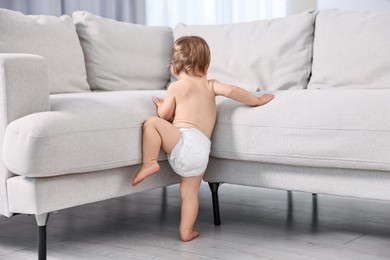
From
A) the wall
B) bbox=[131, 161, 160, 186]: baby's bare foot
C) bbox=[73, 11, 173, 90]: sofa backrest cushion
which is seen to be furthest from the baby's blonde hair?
the wall

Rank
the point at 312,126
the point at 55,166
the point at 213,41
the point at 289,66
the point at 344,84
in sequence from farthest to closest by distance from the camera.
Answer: the point at 213,41 < the point at 289,66 < the point at 344,84 < the point at 312,126 < the point at 55,166

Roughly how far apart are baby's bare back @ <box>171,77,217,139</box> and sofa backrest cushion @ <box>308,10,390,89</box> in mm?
659

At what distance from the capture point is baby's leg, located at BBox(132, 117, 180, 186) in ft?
6.29

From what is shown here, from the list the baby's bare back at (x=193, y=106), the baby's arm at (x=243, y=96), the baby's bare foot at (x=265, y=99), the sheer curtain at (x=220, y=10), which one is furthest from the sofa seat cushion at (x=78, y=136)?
the sheer curtain at (x=220, y=10)

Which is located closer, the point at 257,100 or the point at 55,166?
the point at 55,166

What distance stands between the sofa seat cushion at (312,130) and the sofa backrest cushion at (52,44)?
721mm

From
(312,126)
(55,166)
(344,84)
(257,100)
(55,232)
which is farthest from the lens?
(344,84)

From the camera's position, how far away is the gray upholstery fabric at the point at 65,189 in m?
1.68

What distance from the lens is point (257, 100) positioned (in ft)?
6.52

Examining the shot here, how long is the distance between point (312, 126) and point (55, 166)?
749 mm

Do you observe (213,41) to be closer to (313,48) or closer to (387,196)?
(313,48)

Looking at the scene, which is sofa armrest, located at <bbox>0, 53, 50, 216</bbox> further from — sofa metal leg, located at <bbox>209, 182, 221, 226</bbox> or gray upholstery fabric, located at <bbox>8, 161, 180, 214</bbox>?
sofa metal leg, located at <bbox>209, 182, 221, 226</bbox>

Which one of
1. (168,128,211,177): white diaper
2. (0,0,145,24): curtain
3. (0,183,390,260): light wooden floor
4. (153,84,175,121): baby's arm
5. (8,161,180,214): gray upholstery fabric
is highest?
(0,0,145,24): curtain

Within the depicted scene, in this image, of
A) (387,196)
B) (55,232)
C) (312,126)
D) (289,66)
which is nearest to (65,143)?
(55,232)
